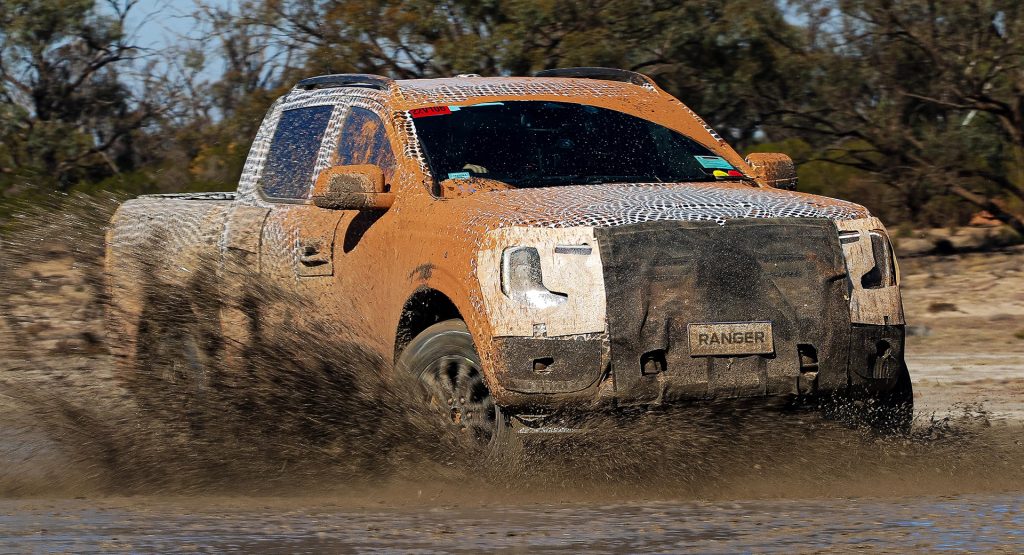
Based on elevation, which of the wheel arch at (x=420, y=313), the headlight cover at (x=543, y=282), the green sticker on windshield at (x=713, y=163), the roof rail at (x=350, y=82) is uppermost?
the roof rail at (x=350, y=82)

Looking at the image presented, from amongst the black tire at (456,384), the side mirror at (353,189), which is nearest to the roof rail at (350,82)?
the side mirror at (353,189)

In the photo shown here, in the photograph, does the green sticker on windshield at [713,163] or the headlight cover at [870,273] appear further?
the green sticker on windshield at [713,163]

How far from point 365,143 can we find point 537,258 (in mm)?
1811

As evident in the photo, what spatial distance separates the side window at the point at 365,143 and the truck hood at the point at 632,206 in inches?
30.5

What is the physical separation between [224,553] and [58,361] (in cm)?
299

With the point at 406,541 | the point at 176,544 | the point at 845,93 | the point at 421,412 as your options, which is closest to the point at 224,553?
the point at 176,544

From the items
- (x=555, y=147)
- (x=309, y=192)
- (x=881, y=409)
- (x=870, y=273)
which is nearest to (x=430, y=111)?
(x=555, y=147)

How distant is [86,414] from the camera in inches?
272

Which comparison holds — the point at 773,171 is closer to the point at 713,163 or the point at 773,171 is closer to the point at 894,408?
the point at 713,163

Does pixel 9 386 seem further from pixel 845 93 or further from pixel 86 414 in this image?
pixel 845 93

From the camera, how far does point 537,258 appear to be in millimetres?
5488

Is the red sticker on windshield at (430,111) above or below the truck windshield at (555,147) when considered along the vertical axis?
above

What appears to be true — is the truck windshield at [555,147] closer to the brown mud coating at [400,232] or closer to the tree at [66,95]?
the brown mud coating at [400,232]

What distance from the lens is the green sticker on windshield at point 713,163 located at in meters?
7.01
